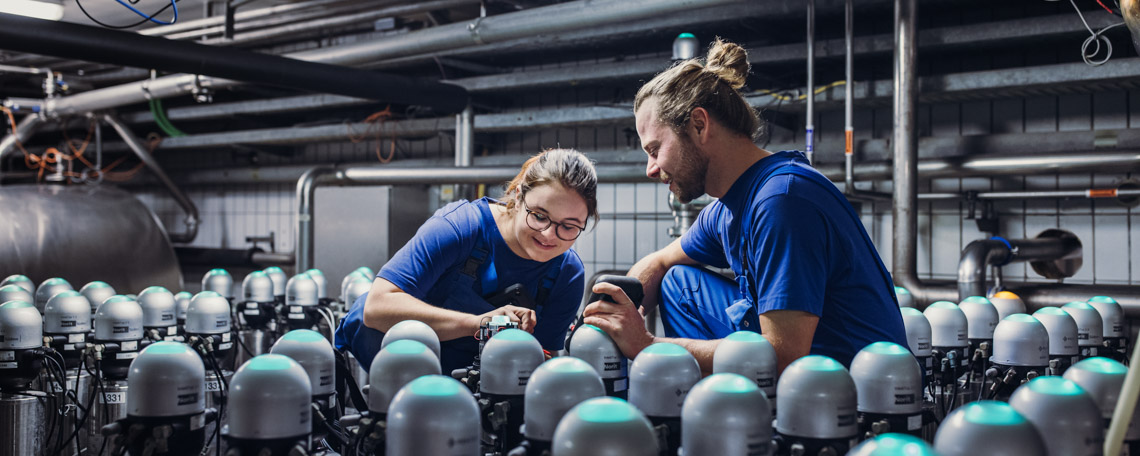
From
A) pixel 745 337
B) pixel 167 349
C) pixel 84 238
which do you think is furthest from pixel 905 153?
pixel 84 238

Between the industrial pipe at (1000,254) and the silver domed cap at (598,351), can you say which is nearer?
the silver domed cap at (598,351)

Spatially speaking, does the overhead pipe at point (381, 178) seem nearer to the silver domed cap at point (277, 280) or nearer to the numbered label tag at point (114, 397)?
the silver domed cap at point (277, 280)

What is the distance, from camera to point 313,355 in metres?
1.43

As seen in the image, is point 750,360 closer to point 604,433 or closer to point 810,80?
point 604,433

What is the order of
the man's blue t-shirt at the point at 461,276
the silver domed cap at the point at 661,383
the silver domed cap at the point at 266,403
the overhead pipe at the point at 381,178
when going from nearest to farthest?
the silver domed cap at the point at 266,403 → the silver domed cap at the point at 661,383 → the man's blue t-shirt at the point at 461,276 → the overhead pipe at the point at 381,178

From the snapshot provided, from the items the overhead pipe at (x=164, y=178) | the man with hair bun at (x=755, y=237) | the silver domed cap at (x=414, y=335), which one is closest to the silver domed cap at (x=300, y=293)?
the silver domed cap at (x=414, y=335)

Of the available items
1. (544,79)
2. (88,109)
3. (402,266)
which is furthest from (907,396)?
(88,109)

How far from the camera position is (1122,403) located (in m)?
0.94

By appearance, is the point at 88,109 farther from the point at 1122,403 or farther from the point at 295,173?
the point at 1122,403

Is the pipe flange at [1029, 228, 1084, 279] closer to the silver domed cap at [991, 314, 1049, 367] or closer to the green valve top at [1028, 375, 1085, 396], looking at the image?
the silver domed cap at [991, 314, 1049, 367]

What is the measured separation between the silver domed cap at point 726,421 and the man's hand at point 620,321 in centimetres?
45

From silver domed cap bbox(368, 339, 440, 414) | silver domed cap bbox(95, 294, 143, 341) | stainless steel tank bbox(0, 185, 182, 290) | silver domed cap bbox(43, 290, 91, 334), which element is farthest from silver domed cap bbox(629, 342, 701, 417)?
stainless steel tank bbox(0, 185, 182, 290)

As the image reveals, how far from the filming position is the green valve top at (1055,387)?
103 centimetres

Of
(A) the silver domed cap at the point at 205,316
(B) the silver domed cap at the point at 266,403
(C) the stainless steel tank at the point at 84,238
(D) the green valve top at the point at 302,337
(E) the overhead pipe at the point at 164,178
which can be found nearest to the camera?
(B) the silver domed cap at the point at 266,403
